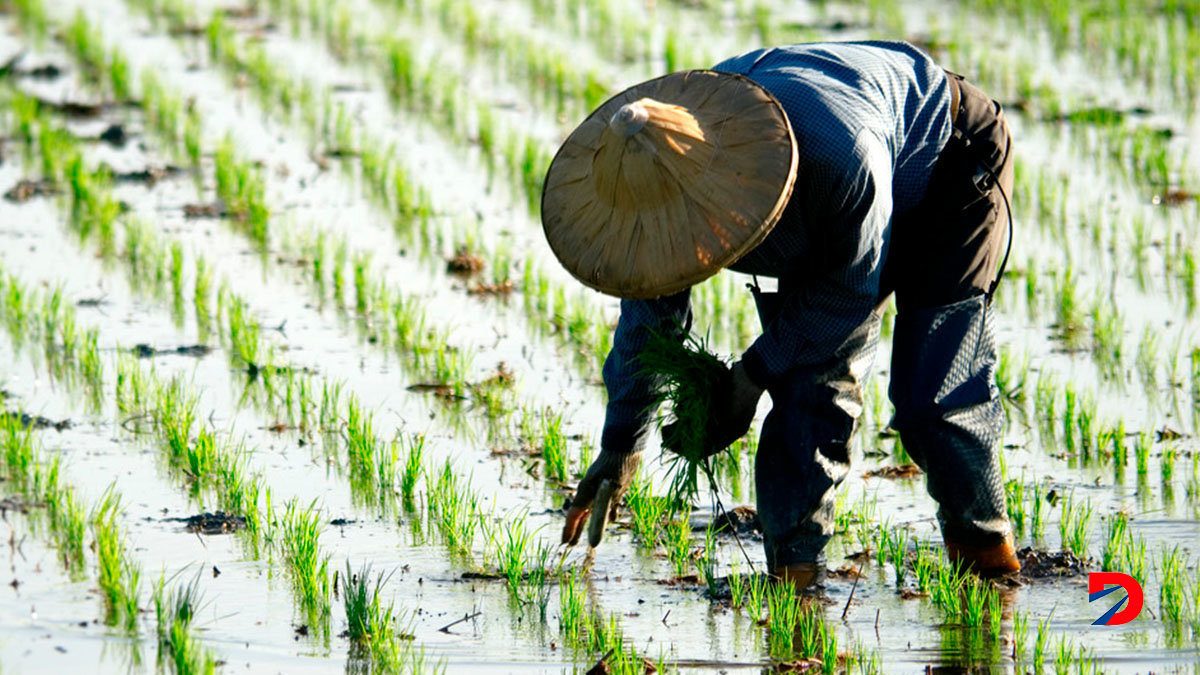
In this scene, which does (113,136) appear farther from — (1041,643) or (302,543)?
(1041,643)

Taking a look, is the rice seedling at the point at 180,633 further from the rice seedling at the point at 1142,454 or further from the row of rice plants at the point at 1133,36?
the row of rice plants at the point at 1133,36

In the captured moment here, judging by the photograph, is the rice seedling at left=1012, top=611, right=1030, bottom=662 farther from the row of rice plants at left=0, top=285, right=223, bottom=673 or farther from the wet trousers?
the row of rice plants at left=0, top=285, right=223, bottom=673

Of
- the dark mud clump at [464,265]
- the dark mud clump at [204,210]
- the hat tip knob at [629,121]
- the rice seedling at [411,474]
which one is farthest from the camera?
the dark mud clump at [204,210]

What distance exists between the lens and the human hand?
333cm

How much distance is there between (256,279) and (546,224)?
Result: 3138mm

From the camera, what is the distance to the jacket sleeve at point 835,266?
283 cm

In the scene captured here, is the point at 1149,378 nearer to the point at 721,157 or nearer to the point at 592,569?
the point at 592,569

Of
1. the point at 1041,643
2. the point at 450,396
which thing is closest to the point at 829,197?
the point at 1041,643

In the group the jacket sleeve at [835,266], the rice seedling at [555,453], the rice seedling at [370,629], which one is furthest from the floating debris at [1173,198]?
the rice seedling at [370,629]

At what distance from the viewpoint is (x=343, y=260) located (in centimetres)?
579

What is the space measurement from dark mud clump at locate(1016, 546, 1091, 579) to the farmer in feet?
0.37

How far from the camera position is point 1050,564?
3676mm

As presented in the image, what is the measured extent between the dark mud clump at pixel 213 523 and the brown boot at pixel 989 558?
1.69 meters

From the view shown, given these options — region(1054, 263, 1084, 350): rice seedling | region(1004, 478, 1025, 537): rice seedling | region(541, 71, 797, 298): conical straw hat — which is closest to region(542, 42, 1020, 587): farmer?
region(541, 71, 797, 298): conical straw hat
